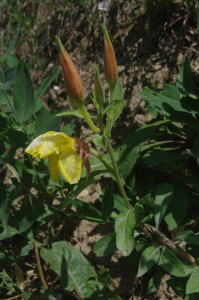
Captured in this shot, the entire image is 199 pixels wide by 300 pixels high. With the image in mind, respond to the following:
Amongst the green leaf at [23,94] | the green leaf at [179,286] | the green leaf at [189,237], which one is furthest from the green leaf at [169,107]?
the green leaf at [179,286]

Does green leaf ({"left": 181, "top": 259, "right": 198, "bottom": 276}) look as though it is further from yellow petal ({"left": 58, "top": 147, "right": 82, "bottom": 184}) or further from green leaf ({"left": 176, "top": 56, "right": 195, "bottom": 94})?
green leaf ({"left": 176, "top": 56, "right": 195, "bottom": 94})

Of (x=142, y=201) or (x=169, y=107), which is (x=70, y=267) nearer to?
(x=142, y=201)

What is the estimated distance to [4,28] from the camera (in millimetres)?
4484

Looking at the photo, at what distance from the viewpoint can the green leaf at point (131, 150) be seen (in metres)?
1.83

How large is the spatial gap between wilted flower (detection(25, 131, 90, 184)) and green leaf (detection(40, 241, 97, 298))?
1.14 metres

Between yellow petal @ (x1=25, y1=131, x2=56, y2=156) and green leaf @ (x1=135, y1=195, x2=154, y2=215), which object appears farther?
green leaf @ (x1=135, y1=195, x2=154, y2=215)

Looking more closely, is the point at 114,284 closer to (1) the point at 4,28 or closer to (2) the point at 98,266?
(2) the point at 98,266

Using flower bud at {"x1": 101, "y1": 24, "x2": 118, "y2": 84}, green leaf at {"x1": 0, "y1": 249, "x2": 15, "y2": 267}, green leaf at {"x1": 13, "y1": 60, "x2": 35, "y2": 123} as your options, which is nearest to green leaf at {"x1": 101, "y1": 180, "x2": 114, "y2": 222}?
flower bud at {"x1": 101, "y1": 24, "x2": 118, "y2": 84}

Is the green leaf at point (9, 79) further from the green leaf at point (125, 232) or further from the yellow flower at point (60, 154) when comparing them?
the green leaf at point (125, 232)

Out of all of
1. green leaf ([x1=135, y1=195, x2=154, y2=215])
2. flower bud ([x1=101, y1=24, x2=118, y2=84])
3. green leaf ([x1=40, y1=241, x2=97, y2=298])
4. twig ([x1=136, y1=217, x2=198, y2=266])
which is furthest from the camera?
green leaf ([x1=40, y1=241, x2=97, y2=298])

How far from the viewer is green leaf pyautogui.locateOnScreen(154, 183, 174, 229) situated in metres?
1.78

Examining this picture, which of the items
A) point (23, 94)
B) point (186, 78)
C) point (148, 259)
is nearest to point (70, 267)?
point (148, 259)

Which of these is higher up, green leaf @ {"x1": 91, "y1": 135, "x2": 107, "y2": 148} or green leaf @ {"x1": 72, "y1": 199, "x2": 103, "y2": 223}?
green leaf @ {"x1": 91, "y1": 135, "x2": 107, "y2": 148}

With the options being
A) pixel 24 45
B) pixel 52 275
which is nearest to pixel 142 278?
pixel 52 275
